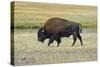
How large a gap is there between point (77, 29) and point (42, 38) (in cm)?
53

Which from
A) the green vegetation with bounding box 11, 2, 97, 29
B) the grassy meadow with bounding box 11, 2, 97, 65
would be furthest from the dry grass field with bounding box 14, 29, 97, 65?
the green vegetation with bounding box 11, 2, 97, 29

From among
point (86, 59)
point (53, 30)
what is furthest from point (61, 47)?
point (86, 59)

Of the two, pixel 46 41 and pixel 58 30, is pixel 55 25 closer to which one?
pixel 58 30

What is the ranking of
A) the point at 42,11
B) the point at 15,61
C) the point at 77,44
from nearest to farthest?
the point at 15,61 → the point at 42,11 → the point at 77,44

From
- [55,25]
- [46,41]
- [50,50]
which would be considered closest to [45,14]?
[55,25]

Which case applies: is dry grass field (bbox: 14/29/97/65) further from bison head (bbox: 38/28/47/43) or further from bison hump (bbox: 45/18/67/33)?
bison hump (bbox: 45/18/67/33)

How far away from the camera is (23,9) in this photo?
243 cm

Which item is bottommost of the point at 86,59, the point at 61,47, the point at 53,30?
the point at 86,59

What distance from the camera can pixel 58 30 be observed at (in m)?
2.63

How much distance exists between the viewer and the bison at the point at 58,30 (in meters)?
2.56

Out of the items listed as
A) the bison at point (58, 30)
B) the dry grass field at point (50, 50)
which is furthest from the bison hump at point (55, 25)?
the dry grass field at point (50, 50)

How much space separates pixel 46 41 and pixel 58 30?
22 cm

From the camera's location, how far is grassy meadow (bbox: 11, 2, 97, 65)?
2.41 meters

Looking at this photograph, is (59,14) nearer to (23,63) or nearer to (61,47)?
(61,47)
